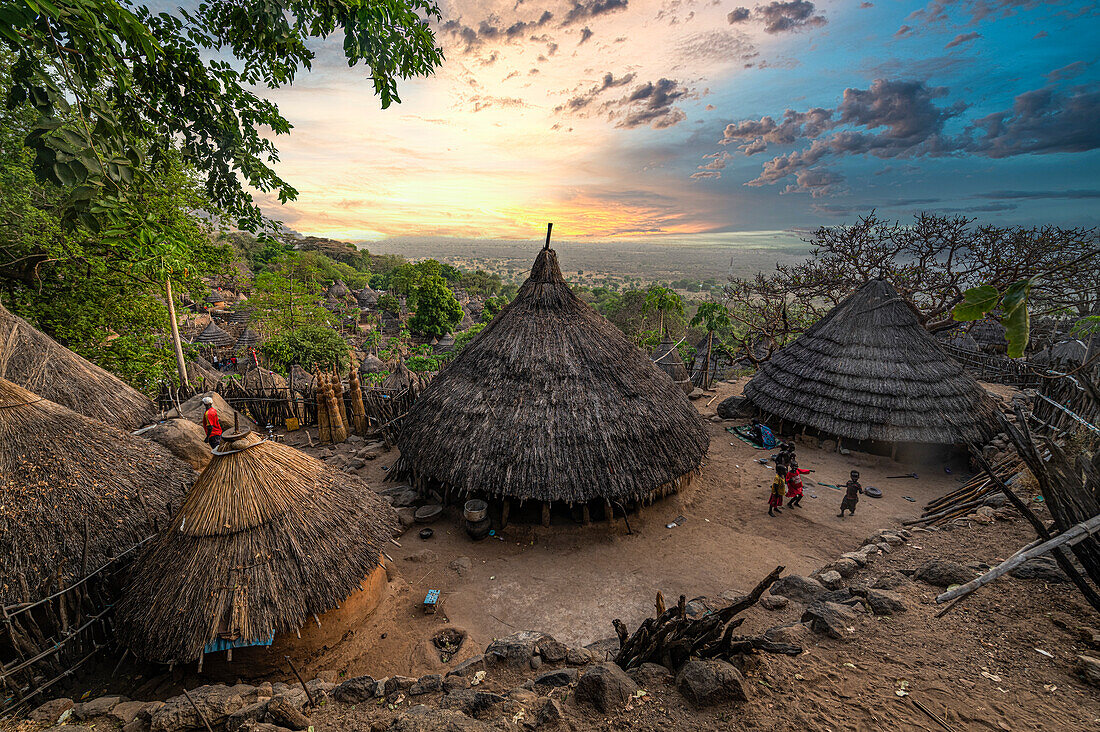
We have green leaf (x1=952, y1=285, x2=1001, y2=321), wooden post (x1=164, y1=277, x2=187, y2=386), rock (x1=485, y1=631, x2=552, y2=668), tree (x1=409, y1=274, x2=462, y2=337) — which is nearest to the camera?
green leaf (x1=952, y1=285, x2=1001, y2=321)

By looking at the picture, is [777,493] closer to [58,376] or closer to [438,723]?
[438,723]

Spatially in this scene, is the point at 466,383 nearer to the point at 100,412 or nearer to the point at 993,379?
the point at 100,412

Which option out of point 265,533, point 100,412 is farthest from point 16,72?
point 100,412

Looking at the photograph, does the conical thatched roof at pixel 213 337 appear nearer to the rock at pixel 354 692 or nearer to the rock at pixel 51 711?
the rock at pixel 51 711

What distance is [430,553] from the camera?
7.54 m

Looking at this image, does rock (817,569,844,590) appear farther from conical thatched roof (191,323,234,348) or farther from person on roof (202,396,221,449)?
conical thatched roof (191,323,234,348)

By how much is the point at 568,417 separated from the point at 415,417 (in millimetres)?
3619

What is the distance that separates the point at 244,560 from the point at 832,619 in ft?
20.5

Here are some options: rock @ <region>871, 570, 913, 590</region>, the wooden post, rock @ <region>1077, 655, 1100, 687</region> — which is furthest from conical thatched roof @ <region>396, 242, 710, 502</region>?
the wooden post

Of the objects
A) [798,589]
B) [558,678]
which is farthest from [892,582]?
[558,678]

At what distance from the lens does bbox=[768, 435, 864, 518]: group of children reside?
854cm

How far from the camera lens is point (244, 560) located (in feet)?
15.9

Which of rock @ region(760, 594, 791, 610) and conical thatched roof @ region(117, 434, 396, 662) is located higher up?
conical thatched roof @ region(117, 434, 396, 662)

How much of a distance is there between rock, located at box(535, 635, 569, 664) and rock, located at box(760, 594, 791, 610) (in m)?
2.72
